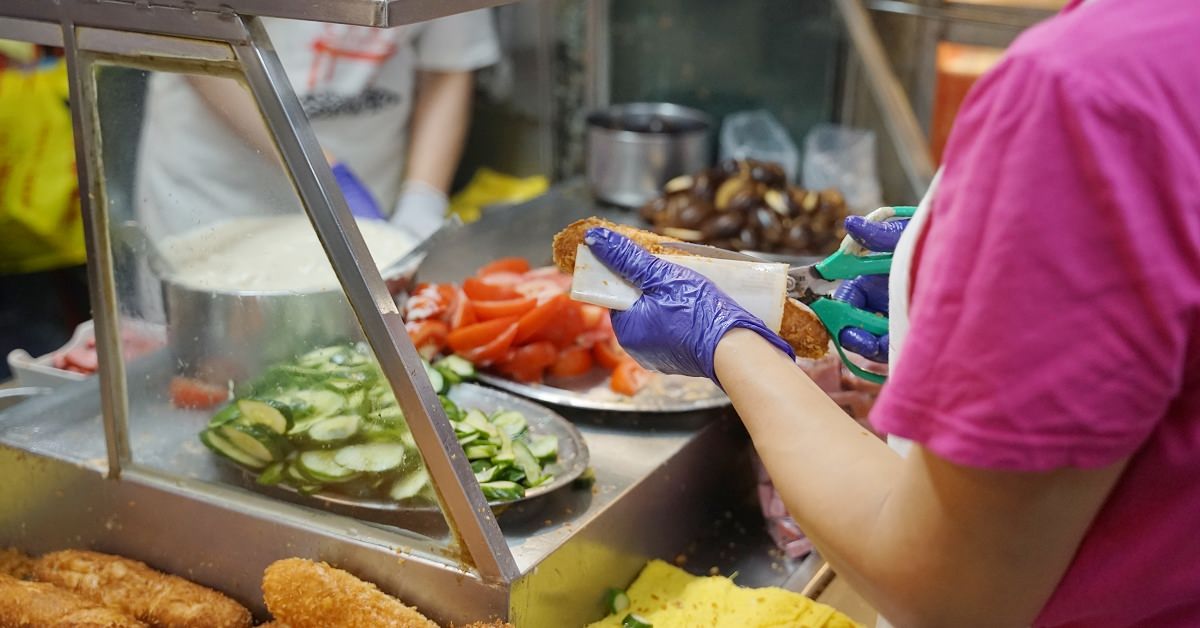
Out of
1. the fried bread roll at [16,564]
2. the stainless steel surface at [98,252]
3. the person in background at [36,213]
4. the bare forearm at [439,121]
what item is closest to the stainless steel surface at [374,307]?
the stainless steel surface at [98,252]

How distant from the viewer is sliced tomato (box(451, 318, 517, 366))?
81.7 inches

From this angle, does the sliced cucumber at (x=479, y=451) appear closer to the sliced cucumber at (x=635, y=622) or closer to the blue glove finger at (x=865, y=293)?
the sliced cucumber at (x=635, y=622)

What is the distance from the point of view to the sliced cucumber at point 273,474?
5.31 feet

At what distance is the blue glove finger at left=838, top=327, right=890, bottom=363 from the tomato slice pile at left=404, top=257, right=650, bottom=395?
0.60 metres

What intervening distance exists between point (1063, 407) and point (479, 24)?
9.72 feet

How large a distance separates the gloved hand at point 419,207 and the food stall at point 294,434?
1246 mm

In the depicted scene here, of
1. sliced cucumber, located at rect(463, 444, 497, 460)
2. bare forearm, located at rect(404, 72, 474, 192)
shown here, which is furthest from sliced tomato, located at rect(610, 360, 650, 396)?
bare forearm, located at rect(404, 72, 474, 192)

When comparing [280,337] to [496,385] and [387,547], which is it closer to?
[387,547]

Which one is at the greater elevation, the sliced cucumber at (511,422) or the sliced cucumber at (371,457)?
the sliced cucumber at (371,457)

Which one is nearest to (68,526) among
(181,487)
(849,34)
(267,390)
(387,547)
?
(181,487)

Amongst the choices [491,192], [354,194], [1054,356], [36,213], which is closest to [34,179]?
[36,213]

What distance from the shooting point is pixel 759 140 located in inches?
148

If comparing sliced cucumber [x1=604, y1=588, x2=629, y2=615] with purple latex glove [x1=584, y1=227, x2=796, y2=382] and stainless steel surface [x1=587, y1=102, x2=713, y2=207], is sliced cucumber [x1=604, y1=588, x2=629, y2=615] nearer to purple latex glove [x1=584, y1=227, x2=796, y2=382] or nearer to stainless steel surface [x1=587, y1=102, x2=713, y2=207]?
purple latex glove [x1=584, y1=227, x2=796, y2=382]

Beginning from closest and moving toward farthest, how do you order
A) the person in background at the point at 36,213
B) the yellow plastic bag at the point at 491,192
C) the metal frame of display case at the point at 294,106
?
the metal frame of display case at the point at 294,106 → the person in background at the point at 36,213 → the yellow plastic bag at the point at 491,192
